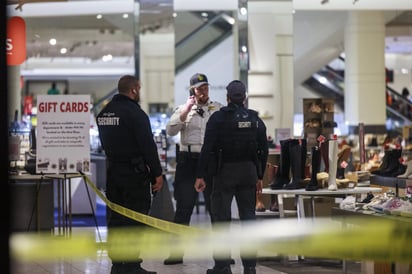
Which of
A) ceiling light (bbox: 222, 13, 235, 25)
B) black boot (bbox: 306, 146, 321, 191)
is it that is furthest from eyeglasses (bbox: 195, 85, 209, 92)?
ceiling light (bbox: 222, 13, 235, 25)

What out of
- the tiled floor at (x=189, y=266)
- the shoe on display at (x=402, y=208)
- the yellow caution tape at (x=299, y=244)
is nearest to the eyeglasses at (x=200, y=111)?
the tiled floor at (x=189, y=266)

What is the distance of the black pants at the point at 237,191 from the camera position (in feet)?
21.2

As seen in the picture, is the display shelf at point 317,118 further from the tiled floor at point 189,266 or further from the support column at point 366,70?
the support column at point 366,70

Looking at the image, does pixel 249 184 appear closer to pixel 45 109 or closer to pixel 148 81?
pixel 45 109

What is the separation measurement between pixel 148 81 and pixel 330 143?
9.09 m

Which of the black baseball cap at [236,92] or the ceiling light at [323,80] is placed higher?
the ceiling light at [323,80]

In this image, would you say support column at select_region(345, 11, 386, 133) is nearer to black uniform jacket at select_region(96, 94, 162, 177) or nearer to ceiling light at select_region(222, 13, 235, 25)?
ceiling light at select_region(222, 13, 235, 25)

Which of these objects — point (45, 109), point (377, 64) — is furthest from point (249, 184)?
point (377, 64)

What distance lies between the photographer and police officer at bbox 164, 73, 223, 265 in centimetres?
753

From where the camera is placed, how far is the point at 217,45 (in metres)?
14.4

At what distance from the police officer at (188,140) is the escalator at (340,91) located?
15077mm

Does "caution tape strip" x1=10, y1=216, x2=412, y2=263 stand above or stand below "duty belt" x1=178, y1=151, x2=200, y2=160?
below

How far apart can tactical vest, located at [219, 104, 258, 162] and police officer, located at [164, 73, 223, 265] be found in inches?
37.5

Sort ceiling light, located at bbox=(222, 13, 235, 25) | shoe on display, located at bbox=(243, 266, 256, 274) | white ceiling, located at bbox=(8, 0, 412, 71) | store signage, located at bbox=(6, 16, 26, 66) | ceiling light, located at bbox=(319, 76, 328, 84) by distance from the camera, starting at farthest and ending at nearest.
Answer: ceiling light, located at bbox=(319, 76, 328, 84), ceiling light, located at bbox=(222, 13, 235, 25), white ceiling, located at bbox=(8, 0, 412, 71), store signage, located at bbox=(6, 16, 26, 66), shoe on display, located at bbox=(243, 266, 256, 274)
